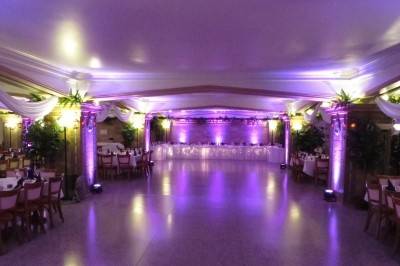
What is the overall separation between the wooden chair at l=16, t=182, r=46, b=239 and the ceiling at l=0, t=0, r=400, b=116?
2.64 metres

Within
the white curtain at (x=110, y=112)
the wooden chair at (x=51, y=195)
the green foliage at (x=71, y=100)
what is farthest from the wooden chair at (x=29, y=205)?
Answer: the white curtain at (x=110, y=112)

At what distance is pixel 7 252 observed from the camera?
487 centimetres

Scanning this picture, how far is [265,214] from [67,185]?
5538mm

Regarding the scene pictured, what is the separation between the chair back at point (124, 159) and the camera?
38.9ft

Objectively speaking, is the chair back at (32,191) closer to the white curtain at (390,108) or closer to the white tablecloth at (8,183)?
the white tablecloth at (8,183)

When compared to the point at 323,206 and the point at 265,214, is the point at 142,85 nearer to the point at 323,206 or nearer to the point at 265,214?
the point at 265,214

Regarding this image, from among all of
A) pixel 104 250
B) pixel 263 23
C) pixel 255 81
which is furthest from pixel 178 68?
pixel 104 250

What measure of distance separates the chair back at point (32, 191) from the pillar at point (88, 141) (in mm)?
3228

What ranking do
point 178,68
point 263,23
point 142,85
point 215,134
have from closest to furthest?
point 263,23, point 178,68, point 142,85, point 215,134

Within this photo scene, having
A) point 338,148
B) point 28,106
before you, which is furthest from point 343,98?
point 28,106

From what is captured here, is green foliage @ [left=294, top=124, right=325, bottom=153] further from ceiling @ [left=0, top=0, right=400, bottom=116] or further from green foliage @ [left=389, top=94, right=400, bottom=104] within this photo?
green foliage @ [left=389, top=94, right=400, bottom=104]

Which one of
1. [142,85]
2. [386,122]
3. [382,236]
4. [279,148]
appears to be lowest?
[382,236]

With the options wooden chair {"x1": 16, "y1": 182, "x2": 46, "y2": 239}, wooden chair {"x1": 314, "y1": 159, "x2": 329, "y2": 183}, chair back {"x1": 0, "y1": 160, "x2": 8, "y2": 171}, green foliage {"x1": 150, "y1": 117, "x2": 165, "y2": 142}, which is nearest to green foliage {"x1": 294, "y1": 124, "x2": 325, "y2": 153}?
wooden chair {"x1": 314, "y1": 159, "x2": 329, "y2": 183}

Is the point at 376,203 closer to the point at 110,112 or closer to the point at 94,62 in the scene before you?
the point at 94,62
